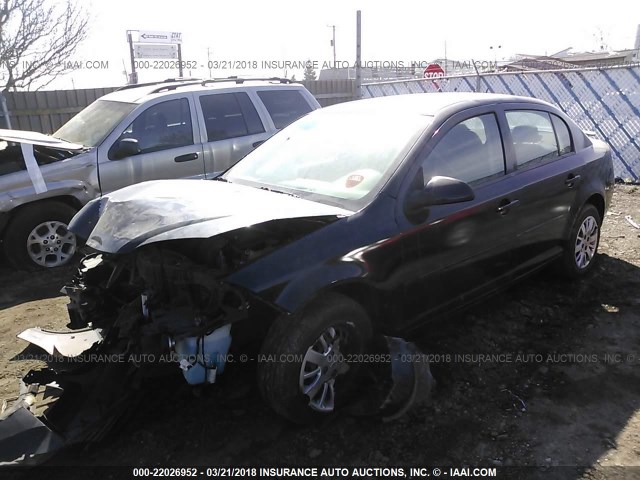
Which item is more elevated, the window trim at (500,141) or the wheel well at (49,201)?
the window trim at (500,141)

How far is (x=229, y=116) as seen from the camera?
6.45 metres

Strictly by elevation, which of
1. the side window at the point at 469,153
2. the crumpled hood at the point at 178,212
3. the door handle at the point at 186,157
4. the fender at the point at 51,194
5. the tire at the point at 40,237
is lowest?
the tire at the point at 40,237

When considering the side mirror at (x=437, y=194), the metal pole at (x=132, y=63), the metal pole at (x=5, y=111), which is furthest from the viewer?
the metal pole at (x=132, y=63)

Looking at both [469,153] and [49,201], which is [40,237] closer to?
[49,201]

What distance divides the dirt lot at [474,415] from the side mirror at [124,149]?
83.6 inches

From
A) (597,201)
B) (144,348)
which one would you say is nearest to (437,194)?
(144,348)

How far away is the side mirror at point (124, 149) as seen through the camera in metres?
5.51

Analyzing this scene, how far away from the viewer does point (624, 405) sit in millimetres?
3031

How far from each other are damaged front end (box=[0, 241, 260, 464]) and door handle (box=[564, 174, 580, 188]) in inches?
120

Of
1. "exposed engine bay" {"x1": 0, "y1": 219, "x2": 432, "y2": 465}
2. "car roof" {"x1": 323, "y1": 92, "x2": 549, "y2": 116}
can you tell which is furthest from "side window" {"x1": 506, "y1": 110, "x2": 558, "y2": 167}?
"exposed engine bay" {"x1": 0, "y1": 219, "x2": 432, "y2": 465}

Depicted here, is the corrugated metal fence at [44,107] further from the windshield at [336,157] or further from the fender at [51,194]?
the windshield at [336,157]

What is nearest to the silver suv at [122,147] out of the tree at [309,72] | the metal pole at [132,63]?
the metal pole at [132,63]

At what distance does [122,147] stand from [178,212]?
3.23 metres

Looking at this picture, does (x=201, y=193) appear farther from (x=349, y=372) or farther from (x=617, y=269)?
(x=617, y=269)
